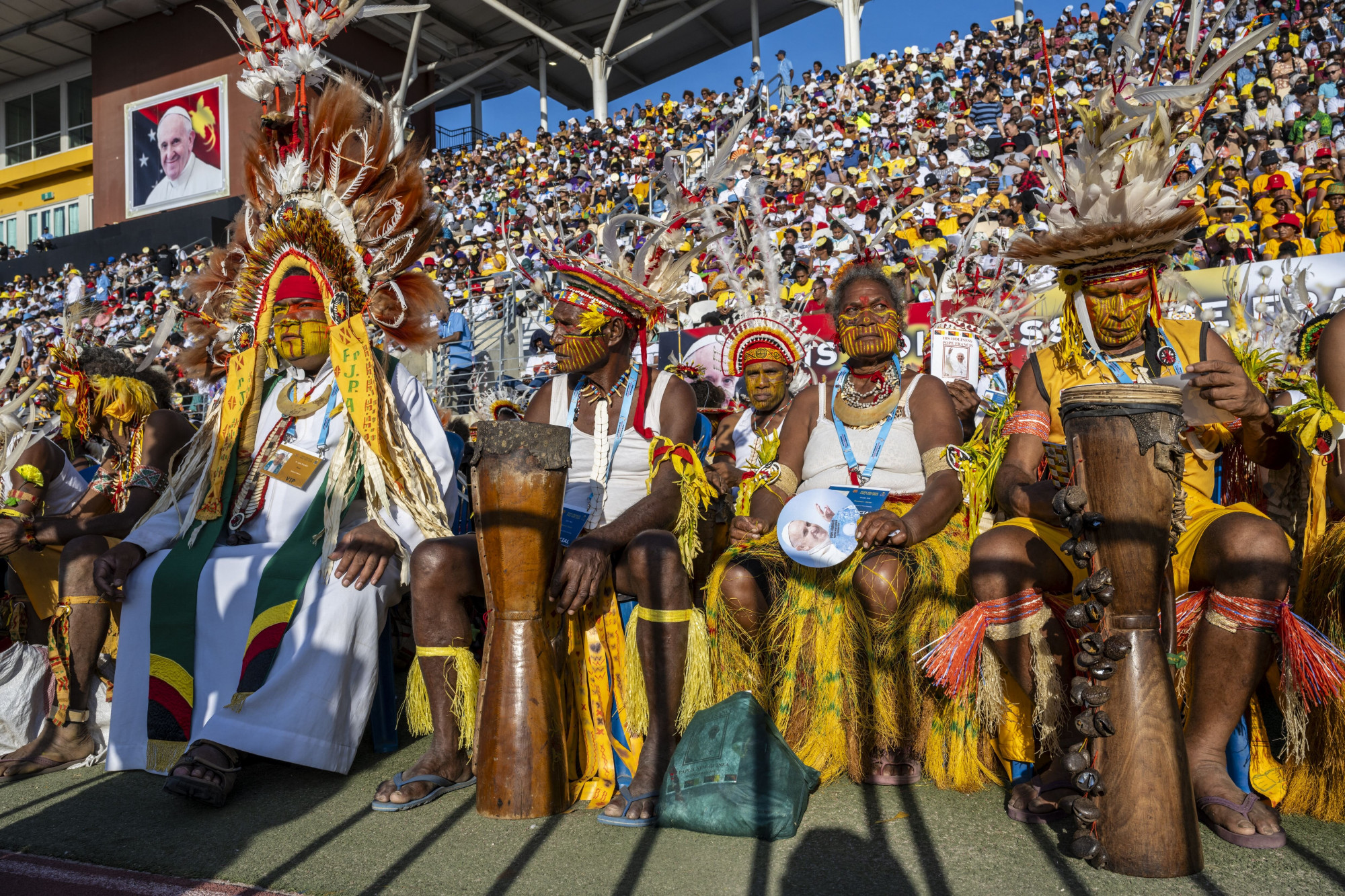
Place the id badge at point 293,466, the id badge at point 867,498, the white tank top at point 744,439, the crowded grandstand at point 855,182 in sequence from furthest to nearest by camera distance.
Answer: the crowded grandstand at point 855,182 < the white tank top at point 744,439 < the id badge at point 293,466 < the id badge at point 867,498

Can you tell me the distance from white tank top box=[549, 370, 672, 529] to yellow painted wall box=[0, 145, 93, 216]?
1104 inches

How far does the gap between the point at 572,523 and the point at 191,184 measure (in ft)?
73.0

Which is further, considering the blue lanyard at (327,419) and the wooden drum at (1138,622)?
the blue lanyard at (327,419)

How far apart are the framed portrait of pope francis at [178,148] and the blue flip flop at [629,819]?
71.8 ft

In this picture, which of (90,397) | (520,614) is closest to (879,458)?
(520,614)

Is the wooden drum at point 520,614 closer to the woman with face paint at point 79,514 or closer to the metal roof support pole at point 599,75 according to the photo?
the woman with face paint at point 79,514

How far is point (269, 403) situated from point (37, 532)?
1107mm

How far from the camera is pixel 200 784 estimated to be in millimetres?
3061

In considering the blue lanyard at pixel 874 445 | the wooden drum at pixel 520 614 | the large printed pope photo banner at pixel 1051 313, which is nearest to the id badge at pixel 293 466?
the wooden drum at pixel 520 614

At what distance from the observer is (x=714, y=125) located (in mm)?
18141

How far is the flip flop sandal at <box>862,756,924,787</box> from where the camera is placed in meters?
3.10

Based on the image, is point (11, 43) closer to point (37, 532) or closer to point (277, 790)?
point (37, 532)

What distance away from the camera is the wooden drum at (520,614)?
2902mm

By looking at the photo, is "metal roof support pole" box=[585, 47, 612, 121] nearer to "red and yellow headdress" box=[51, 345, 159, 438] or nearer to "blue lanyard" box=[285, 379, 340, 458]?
"red and yellow headdress" box=[51, 345, 159, 438]
